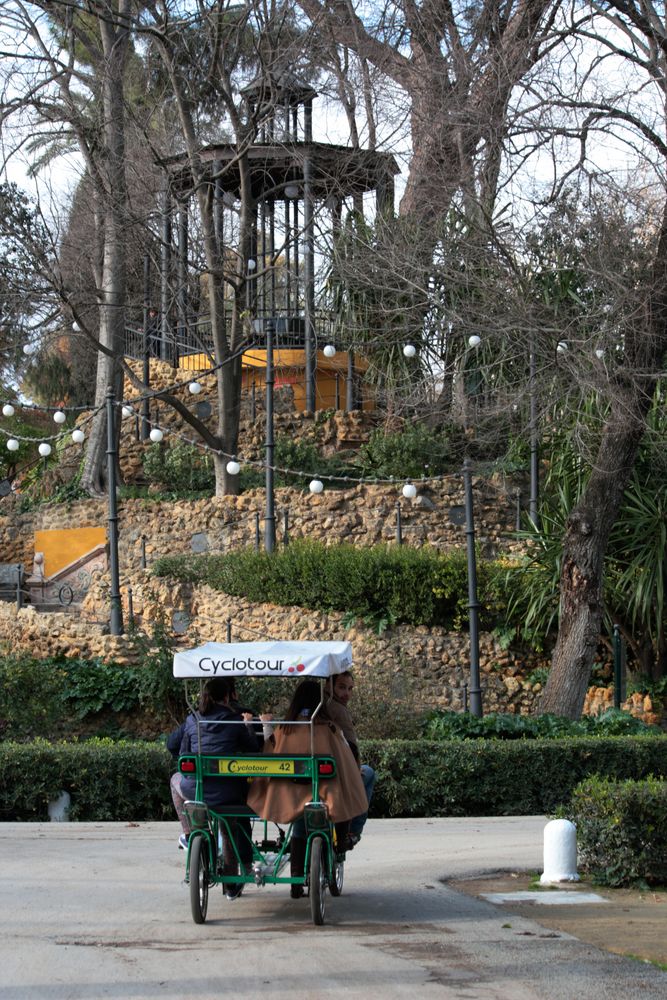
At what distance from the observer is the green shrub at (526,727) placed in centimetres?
1505

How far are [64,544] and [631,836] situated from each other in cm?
1922

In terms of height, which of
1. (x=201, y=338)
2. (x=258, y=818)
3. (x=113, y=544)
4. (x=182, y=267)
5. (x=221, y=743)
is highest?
(x=182, y=267)

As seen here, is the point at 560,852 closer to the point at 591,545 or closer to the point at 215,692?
the point at 215,692

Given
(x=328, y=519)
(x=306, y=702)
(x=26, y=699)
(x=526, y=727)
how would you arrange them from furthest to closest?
1. (x=328, y=519)
2. (x=26, y=699)
3. (x=526, y=727)
4. (x=306, y=702)

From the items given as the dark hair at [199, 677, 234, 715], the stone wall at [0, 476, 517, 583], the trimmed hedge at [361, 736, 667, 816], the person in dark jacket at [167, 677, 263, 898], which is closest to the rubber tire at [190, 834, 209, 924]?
the person in dark jacket at [167, 677, 263, 898]

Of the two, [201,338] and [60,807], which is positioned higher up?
[201,338]

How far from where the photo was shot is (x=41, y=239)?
2442cm

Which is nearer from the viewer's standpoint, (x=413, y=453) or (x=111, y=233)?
(x=413, y=453)

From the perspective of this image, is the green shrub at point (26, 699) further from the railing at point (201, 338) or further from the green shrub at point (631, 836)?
the railing at point (201, 338)

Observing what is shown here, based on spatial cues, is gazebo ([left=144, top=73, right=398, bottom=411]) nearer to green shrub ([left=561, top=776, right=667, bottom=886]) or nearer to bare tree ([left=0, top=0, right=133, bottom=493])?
bare tree ([left=0, top=0, right=133, bottom=493])

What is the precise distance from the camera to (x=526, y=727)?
15.1 metres

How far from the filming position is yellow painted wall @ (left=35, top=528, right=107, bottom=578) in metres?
25.8

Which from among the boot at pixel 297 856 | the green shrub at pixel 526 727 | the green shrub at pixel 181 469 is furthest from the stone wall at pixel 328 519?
the boot at pixel 297 856

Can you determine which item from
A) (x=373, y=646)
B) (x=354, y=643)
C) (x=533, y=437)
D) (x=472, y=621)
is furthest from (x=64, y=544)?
(x=472, y=621)
